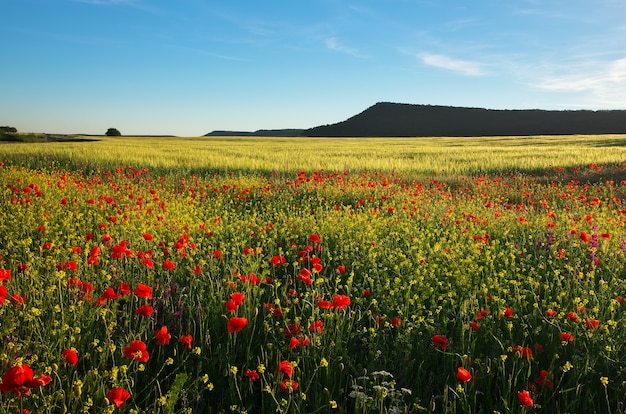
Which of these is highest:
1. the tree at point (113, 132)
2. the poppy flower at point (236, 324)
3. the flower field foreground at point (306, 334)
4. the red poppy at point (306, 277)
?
the tree at point (113, 132)

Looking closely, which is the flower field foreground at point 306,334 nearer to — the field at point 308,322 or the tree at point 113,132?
the field at point 308,322

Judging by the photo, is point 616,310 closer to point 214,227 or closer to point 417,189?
point 214,227

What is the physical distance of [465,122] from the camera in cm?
8200

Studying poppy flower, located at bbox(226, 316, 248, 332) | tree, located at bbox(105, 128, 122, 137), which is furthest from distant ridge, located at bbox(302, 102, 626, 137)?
poppy flower, located at bbox(226, 316, 248, 332)

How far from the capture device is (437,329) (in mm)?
3008

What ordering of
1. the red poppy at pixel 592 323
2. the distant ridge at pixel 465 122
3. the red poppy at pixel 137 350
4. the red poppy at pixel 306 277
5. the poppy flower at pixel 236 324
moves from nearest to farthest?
the red poppy at pixel 137 350 → the poppy flower at pixel 236 324 → the red poppy at pixel 592 323 → the red poppy at pixel 306 277 → the distant ridge at pixel 465 122

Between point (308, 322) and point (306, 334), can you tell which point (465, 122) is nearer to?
point (306, 334)

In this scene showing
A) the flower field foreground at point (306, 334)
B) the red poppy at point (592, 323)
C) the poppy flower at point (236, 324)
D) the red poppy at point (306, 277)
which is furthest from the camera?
the red poppy at point (306, 277)

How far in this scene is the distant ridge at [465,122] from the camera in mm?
71125

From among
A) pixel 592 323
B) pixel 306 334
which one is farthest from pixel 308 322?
pixel 592 323

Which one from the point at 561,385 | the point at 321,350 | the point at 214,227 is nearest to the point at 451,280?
the point at 561,385

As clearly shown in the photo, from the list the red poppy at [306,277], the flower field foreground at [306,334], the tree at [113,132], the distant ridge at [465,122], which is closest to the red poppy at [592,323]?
the flower field foreground at [306,334]

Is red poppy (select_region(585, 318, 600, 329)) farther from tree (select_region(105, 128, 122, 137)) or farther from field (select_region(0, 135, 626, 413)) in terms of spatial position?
tree (select_region(105, 128, 122, 137))

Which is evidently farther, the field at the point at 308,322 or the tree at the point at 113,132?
the tree at the point at 113,132
